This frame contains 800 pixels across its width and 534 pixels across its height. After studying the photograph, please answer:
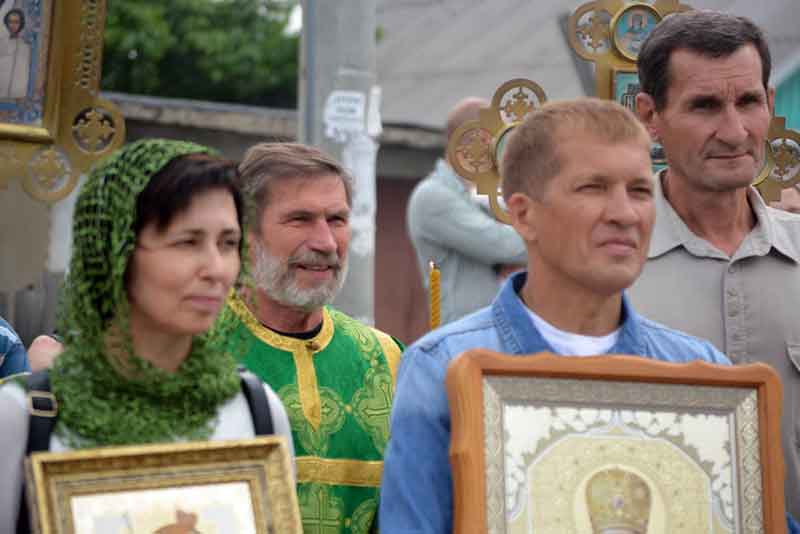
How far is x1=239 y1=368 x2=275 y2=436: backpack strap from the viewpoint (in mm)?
3559

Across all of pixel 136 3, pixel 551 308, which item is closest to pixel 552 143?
pixel 551 308

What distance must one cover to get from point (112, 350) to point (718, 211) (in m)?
1.96

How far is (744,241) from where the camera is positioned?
4.62m

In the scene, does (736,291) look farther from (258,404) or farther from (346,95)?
(346,95)

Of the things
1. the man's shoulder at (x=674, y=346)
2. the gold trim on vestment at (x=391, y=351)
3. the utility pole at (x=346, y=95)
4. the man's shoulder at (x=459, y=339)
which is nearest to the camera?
the man's shoulder at (x=459, y=339)

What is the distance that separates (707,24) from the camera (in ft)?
15.0

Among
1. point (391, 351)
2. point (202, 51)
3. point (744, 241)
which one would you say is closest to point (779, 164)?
point (744, 241)

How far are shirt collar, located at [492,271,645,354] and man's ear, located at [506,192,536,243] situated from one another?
141 mm

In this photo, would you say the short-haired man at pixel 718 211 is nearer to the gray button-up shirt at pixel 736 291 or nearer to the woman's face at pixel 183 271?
A: the gray button-up shirt at pixel 736 291

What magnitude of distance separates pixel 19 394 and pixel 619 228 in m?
1.34

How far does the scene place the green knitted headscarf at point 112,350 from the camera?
11.2ft

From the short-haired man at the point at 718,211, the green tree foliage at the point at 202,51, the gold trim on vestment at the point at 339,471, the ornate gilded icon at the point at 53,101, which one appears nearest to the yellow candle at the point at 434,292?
the gold trim on vestment at the point at 339,471

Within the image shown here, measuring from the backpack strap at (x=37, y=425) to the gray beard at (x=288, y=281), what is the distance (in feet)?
4.55

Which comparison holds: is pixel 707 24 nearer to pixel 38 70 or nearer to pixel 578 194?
pixel 578 194
